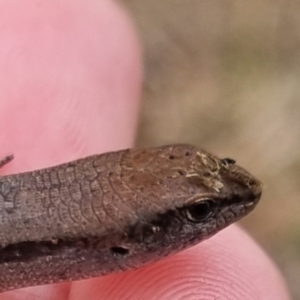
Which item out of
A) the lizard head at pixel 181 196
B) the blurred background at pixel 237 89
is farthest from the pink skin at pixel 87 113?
the blurred background at pixel 237 89

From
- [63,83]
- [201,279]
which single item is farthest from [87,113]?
[201,279]

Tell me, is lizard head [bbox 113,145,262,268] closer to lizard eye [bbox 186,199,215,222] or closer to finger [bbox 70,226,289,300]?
lizard eye [bbox 186,199,215,222]

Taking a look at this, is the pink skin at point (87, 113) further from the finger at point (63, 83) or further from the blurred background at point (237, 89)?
the blurred background at point (237, 89)

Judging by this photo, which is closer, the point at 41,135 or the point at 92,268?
the point at 92,268

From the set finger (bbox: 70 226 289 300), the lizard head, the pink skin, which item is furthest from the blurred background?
the lizard head

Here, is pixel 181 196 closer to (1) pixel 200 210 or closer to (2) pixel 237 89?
(1) pixel 200 210

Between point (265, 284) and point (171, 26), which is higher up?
point (171, 26)

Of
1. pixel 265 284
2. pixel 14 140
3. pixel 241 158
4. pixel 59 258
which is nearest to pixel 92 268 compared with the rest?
pixel 59 258

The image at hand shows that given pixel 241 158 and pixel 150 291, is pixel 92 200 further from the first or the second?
pixel 241 158
